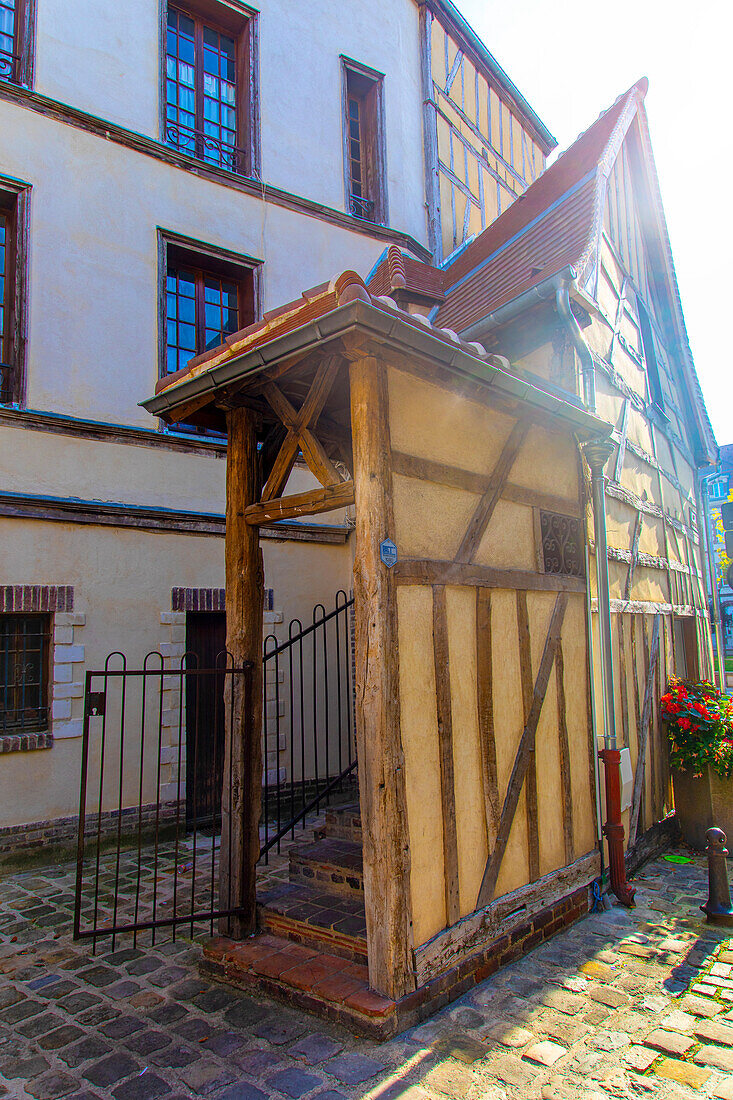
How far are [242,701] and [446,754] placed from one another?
1239 mm

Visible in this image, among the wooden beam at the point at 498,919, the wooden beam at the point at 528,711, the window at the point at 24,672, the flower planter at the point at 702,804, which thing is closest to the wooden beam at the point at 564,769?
the wooden beam at the point at 498,919

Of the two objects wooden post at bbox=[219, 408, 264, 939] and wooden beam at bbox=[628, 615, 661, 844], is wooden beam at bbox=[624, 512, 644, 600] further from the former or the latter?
wooden post at bbox=[219, 408, 264, 939]

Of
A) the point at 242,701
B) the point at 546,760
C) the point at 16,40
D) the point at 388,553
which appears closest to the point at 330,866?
the point at 242,701

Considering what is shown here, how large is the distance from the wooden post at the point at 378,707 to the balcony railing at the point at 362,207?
22.9ft

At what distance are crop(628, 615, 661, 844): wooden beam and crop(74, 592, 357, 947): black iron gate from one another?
2334 mm

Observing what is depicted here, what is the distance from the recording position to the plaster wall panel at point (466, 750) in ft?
11.6

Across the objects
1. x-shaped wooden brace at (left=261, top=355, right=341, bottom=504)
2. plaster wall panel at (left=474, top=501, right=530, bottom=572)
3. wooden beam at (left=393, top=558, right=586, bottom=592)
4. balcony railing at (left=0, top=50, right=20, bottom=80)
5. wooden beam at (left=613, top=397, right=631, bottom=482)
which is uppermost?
balcony railing at (left=0, top=50, right=20, bottom=80)

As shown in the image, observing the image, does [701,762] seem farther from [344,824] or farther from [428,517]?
[428,517]

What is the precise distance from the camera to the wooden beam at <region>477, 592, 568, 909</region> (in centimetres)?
368

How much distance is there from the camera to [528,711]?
418 cm

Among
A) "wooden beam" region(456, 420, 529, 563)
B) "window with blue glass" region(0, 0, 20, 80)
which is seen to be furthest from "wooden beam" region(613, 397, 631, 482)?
"window with blue glass" region(0, 0, 20, 80)

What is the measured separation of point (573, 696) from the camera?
4.71m

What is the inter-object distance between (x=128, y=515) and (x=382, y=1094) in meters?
5.16

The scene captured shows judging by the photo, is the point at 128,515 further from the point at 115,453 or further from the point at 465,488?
the point at 465,488
